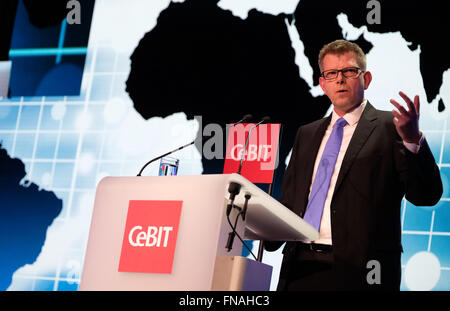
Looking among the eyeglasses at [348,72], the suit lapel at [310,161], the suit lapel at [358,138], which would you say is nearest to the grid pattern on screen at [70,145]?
the suit lapel at [310,161]

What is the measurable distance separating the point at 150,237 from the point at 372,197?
37.0 inches

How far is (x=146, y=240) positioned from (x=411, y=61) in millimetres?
2464

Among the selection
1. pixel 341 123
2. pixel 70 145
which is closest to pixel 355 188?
pixel 341 123

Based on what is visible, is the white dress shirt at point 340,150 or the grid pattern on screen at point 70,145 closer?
the white dress shirt at point 340,150

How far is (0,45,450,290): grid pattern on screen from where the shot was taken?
14.0ft

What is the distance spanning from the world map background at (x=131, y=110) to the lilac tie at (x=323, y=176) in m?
1.20

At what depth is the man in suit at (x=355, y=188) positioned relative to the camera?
7.06 ft

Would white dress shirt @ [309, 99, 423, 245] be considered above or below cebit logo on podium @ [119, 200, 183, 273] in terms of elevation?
above

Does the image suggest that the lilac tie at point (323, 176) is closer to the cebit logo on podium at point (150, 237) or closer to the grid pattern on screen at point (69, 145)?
the cebit logo on podium at point (150, 237)

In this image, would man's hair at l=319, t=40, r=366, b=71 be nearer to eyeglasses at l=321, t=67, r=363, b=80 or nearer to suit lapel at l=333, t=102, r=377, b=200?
eyeglasses at l=321, t=67, r=363, b=80

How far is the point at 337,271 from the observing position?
2.16 metres

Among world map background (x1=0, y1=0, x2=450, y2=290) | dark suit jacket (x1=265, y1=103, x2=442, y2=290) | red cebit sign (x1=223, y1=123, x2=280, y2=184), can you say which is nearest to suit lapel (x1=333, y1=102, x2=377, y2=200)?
dark suit jacket (x1=265, y1=103, x2=442, y2=290)
